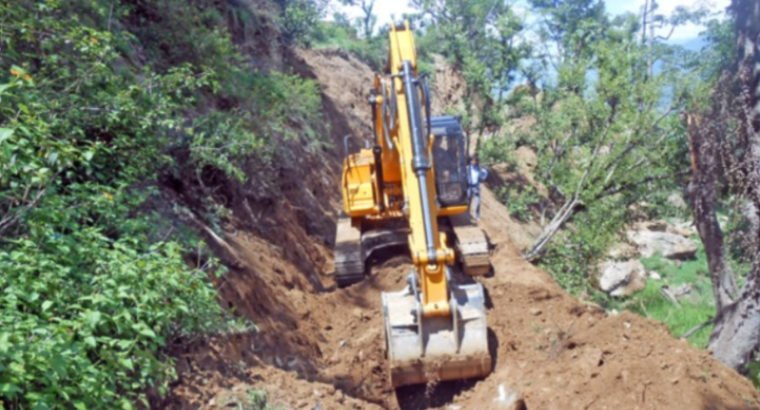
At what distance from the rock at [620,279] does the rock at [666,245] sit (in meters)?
5.70

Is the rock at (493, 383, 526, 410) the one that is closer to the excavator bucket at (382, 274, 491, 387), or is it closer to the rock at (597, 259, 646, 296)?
the excavator bucket at (382, 274, 491, 387)

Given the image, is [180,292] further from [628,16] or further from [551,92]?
[628,16]

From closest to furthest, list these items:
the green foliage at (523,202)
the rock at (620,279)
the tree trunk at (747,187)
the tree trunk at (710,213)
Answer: the tree trunk at (747,187) < the tree trunk at (710,213) < the rock at (620,279) < the green foliage at (523,202)

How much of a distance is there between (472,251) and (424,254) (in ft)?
11.8

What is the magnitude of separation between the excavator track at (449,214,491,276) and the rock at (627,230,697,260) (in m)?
20.5

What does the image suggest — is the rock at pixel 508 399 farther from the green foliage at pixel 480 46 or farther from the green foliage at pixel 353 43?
the green foliage at pixel 353 43

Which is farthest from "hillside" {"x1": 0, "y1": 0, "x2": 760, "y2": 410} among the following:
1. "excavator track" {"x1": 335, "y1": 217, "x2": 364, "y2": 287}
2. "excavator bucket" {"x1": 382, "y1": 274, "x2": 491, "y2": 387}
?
"excavator bucket" {"x1": 382, "y1": 274, "x2": 491, "y2": 387}

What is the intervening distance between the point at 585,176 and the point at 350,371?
384 inches

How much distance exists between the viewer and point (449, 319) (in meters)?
6.78

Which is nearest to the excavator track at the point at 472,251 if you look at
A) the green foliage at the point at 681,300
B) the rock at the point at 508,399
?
the rock at the point at 508,399

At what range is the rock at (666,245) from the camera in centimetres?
2955

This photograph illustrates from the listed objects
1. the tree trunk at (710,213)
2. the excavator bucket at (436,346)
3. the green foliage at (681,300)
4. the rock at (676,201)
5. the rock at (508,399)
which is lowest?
the green foliage at (681,300)

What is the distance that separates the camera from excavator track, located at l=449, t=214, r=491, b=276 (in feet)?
33.3

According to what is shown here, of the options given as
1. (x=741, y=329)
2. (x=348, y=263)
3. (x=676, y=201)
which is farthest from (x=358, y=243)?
(x=676, y=201)
